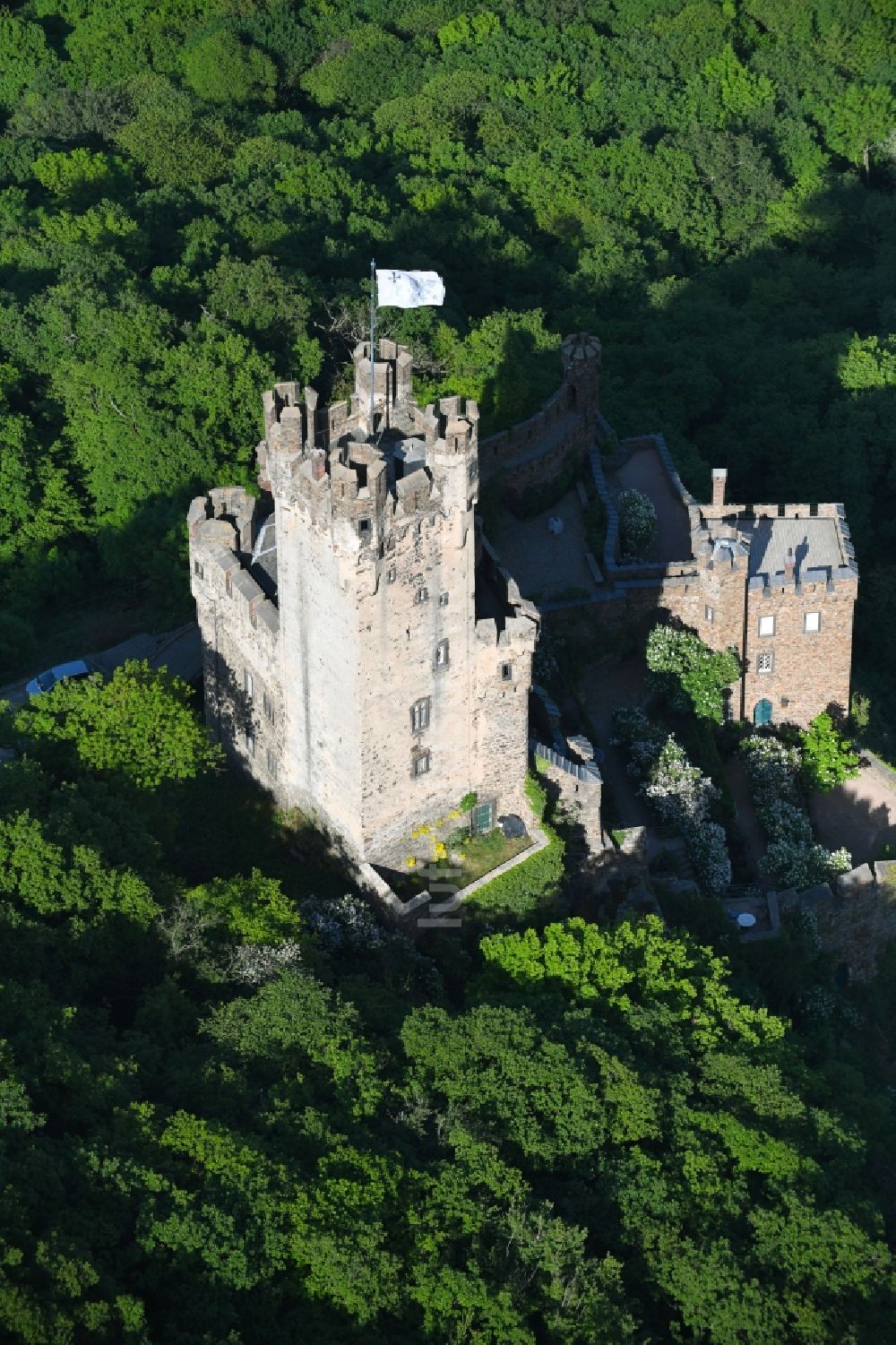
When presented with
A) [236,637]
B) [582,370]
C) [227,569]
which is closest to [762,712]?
[582,370]

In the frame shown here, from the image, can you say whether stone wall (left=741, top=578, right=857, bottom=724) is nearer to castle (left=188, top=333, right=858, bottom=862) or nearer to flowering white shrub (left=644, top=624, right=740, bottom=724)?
castle (left=188, top=333, right=858, bottom=862)

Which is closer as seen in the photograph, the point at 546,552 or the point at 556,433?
the point at 546,552

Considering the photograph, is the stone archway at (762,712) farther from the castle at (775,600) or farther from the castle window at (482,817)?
the castle window at (482,817)

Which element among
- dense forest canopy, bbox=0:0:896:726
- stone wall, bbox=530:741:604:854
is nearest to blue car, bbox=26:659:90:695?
dense forest canopy, bbox=0:0:896:726

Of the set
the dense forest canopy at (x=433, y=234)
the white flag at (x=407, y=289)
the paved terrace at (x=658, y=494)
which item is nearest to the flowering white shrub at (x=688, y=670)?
the paved terrace at (x=658, y=494)

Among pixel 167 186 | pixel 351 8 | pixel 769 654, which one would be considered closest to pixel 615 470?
pixel 769 654

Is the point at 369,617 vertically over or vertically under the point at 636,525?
over

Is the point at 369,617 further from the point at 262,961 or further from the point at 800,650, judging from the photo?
the point at 800,650
